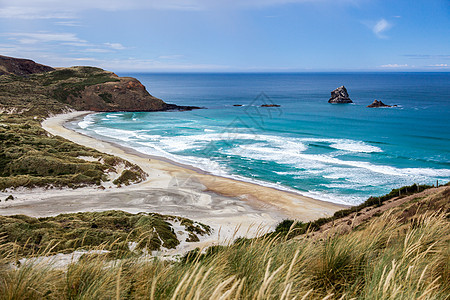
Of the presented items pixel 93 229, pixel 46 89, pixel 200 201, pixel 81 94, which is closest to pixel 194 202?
pixel 200 201

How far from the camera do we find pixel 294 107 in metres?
95.2

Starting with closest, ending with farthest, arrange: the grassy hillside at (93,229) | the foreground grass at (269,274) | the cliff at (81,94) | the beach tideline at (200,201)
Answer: the foreground grass at (269,274)
the grassy hillside at (93,229)
the beach tideline at (200,201)
the cliff at (81,94)

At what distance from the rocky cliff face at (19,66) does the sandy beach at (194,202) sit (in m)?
113

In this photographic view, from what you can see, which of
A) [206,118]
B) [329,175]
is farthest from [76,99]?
[329,175]

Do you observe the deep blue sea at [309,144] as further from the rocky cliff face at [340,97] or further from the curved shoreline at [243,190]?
the rocky cliff face at [340,97]

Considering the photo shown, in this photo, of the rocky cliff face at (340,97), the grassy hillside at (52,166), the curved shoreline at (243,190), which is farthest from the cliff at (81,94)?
the curved shoreline at (243,190)

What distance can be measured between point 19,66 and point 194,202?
13206 centimetres

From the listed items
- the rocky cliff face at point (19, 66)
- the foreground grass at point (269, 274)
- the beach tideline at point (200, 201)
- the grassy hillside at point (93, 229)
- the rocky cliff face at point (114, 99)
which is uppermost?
the rocky cliff face at point (19, 66)

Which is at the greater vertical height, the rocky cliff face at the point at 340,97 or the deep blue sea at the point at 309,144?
the rocky cliff face at the point at 340,97

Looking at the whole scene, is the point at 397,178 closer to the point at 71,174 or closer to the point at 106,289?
the point at 71,174

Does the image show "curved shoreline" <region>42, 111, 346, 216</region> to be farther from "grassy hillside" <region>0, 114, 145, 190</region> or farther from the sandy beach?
"grassy hillside" <region>0, 114, 145, 190</region>

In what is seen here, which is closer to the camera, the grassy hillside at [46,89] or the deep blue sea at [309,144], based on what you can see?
the deep blue sea at [309,144]

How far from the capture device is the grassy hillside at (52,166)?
27328 millimetres

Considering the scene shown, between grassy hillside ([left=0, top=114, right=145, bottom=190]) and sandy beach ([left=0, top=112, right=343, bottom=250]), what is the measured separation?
1.04 meters
